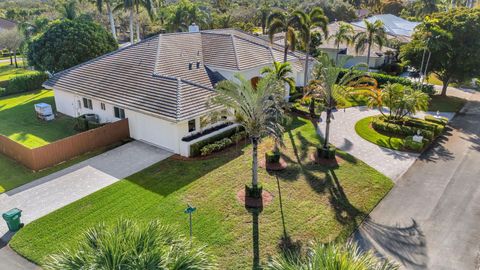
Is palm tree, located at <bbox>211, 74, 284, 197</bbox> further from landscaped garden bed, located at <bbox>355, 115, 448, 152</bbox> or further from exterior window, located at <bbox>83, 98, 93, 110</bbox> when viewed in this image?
exterior window, located at <bbox>83, 98, 93, 110</bbox>

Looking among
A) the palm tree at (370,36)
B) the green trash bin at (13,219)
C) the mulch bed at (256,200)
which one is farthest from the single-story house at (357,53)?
the green trash bin at (13,219)

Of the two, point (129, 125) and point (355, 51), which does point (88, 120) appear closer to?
point (129, 125)

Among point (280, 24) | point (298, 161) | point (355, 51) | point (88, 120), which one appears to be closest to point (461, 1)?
point (355, 51)

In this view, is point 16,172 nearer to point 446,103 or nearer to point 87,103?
point 87,103

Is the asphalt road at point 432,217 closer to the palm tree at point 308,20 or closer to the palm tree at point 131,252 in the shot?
the palm tree at point 131,252

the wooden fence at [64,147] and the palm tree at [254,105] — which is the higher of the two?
the palm tree at [254,105]

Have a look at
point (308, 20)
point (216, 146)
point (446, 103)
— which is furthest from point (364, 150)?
point (446, 103)

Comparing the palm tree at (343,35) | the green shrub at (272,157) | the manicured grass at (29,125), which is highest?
the palm tree at (343,35)
